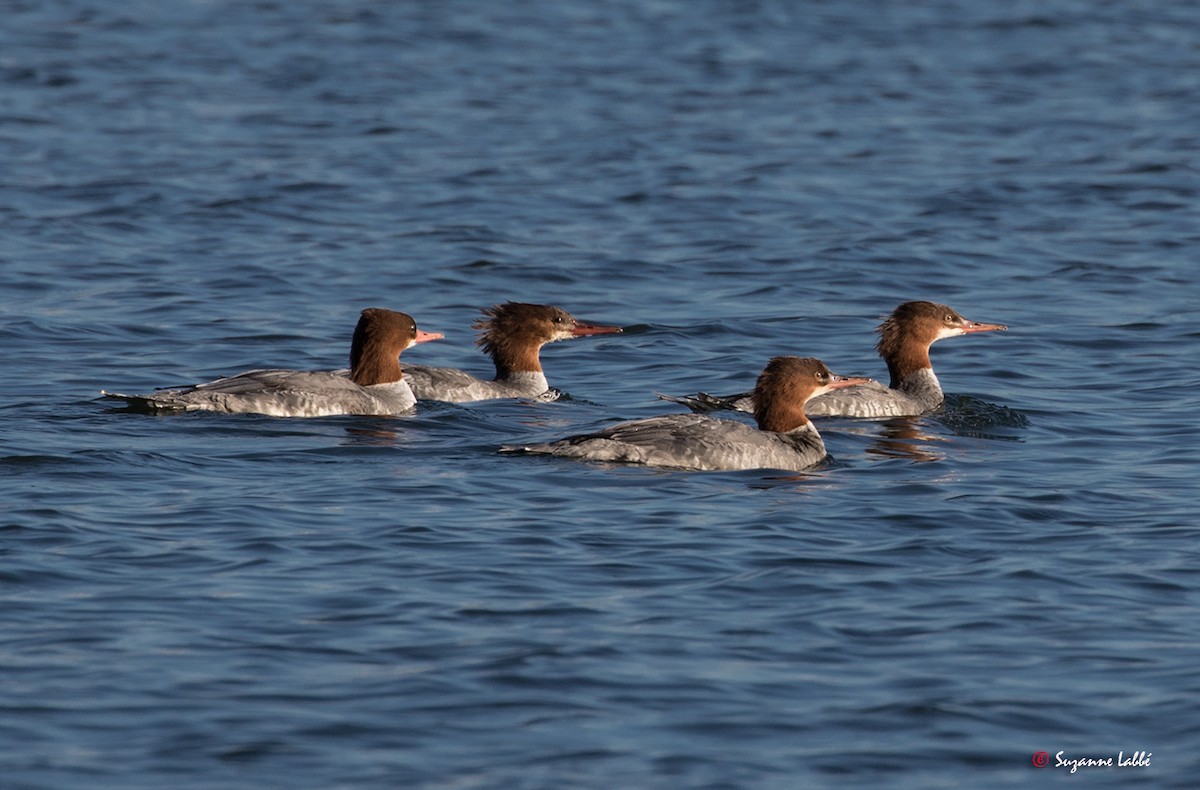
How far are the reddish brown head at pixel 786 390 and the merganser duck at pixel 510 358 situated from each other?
274 centimetres

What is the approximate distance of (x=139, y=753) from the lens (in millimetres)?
7641

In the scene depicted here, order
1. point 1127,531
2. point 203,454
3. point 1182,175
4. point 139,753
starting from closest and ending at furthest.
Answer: point 139,753
point 1127,531
point 203,454
point 1182,175

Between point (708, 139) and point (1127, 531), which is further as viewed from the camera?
point (708, 139)

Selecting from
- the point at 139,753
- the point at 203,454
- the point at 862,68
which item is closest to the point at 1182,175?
the point at 862,68

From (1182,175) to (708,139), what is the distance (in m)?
6.36

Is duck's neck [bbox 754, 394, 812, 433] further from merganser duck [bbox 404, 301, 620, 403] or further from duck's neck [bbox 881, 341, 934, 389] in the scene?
merganser duck [bbox 404, 301, 620, 403]

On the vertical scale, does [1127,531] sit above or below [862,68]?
below

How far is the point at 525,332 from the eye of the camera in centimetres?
1611

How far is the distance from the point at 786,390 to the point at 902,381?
246 centimetres

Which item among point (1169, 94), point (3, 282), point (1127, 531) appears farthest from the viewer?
point (1169, 94)

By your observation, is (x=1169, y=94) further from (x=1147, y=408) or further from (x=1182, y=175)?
(x=1147, y=408)

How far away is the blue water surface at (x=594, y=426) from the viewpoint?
26.6 ft

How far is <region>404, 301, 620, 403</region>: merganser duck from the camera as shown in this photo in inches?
610

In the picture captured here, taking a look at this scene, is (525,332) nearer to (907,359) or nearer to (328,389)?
(328,389)
